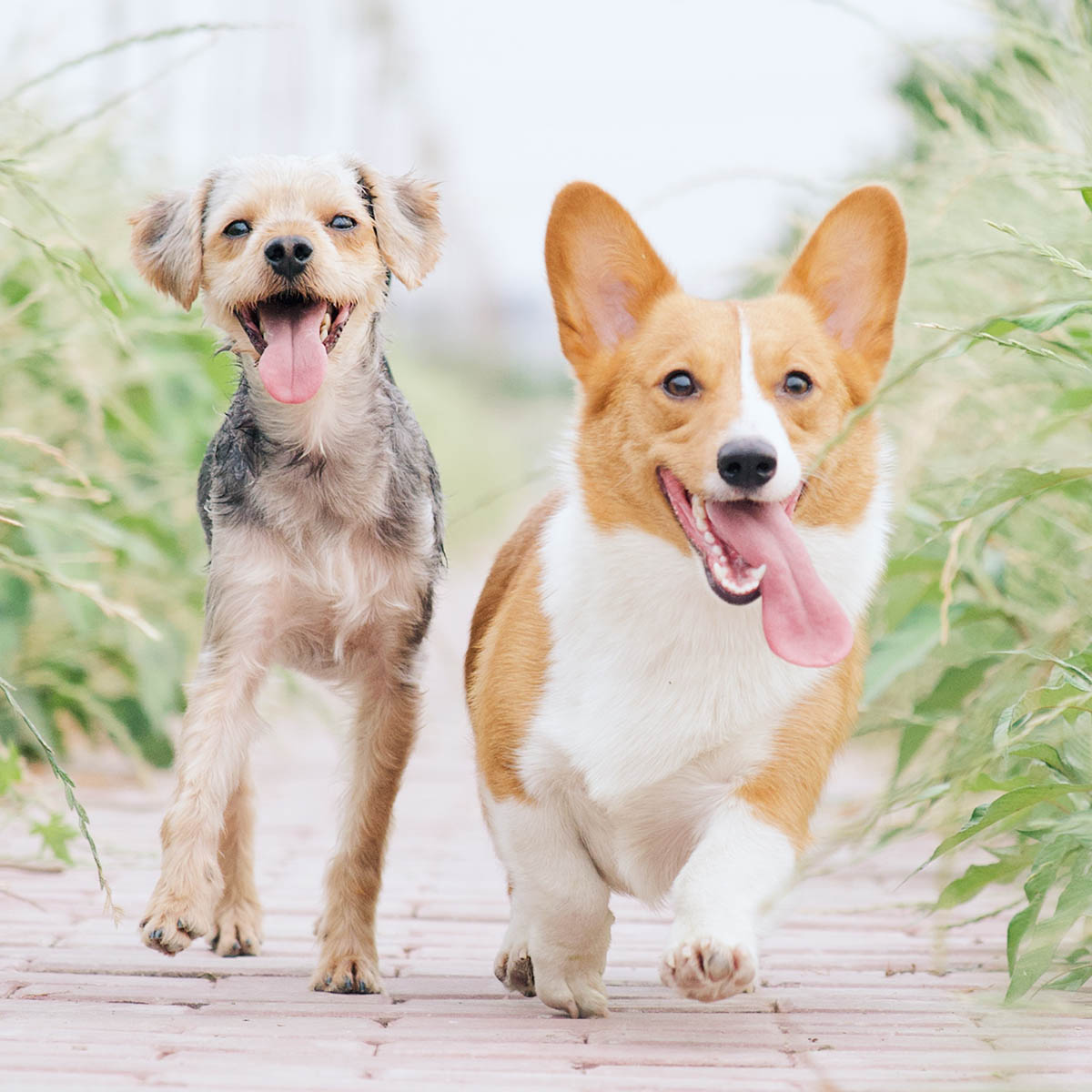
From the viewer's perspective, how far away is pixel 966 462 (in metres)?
4.56

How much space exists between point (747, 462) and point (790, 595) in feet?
0.83

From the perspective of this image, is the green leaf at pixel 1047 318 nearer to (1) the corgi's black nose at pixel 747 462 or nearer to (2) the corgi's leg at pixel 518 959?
(1) the corgi's black nose at pixel 747 462

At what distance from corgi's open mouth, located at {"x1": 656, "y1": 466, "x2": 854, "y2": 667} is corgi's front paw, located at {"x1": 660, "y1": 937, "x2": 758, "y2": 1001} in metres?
0.53

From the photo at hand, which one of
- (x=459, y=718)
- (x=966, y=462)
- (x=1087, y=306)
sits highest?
(x=1087, y=306)

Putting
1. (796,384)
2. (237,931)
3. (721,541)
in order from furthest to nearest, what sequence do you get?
(237,931), (796,384), (721,541)

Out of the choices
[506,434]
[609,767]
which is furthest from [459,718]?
[506,434]

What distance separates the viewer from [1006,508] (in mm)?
3896

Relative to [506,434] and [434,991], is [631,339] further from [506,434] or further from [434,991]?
[506,434]

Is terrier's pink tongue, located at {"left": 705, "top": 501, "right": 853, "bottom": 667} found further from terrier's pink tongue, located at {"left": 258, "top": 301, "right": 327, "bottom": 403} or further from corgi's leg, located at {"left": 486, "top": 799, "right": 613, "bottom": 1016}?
terrier's pink tongue, located at {"left": 258, "top": 301, "right": 327, "bottom": 403}

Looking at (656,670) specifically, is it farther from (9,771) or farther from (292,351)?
(9,771)

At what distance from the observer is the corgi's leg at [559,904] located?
3.01 m

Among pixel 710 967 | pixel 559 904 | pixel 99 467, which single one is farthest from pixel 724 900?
pixel 99 467

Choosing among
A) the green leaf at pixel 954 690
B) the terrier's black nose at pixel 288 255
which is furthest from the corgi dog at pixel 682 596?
the green leaf at pixel 954 690

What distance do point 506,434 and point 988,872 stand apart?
28.5 m
